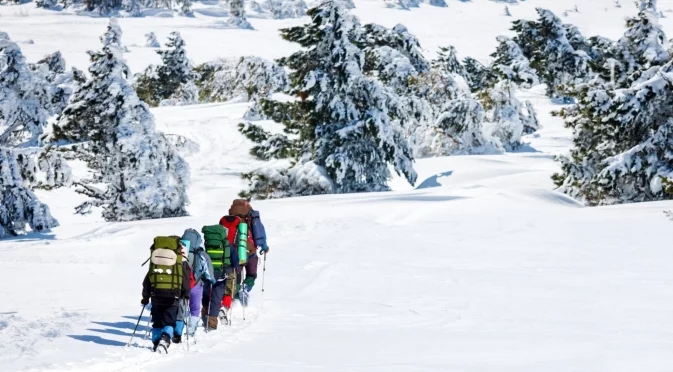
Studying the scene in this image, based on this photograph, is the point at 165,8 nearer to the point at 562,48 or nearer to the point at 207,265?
the point at 562,48

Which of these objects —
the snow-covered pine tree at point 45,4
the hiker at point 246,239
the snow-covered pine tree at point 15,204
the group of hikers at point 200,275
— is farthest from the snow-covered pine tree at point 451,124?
the snow-covered pine tree at point 45,4

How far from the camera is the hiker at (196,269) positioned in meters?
8.35

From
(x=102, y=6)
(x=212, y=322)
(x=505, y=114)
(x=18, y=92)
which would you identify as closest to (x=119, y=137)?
(x=18, y=92)

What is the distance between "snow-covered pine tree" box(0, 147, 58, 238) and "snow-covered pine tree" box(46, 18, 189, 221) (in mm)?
1961

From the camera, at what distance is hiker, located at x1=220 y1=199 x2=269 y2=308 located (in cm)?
972

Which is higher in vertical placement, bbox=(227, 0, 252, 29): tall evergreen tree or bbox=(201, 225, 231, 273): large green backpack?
bbox=(227, 0, 252, 29): tall evergreen tree

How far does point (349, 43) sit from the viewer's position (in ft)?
90.3

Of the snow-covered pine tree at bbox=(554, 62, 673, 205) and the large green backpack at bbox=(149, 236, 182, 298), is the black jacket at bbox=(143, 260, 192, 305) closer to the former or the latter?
the large green backpack at bbox=(149, 236, 182, 298)

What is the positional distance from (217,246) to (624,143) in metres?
19.1

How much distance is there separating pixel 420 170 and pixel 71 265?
80.2 feet

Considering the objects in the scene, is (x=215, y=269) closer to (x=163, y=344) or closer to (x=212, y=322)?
(x=212, y=322)

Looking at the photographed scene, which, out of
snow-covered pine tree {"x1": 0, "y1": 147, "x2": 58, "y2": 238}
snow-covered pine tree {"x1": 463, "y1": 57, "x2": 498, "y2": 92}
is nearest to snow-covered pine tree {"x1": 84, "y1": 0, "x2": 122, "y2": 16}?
snow-covered pine tree {"x1": 463, "y1": 57, "x2": 498, "y2": 92}

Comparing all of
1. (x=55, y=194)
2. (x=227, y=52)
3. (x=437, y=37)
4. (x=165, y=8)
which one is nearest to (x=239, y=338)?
(x=55, y=194)

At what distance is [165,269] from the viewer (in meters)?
7.80
